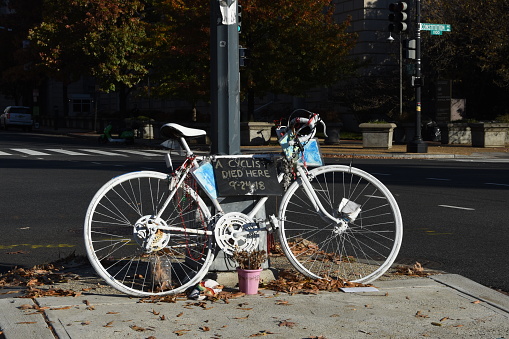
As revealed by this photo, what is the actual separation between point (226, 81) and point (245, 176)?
81cm

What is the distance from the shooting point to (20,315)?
5309 mm

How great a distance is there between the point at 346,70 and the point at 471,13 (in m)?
6.44

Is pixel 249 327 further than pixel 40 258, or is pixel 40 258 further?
pixel 40 258

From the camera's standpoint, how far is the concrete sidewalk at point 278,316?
16.4 feet

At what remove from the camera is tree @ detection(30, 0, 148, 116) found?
46.3 m

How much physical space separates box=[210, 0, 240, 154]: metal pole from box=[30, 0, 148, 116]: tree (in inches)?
1557

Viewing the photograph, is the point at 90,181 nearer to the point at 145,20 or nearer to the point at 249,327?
the point at 249,327

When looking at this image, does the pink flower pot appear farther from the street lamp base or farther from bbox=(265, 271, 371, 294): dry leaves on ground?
the street lamp base

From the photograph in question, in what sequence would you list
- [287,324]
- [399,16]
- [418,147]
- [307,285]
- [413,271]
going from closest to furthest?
[287,324] → [307,285] → [413,271] → [399,16] → [418,147]

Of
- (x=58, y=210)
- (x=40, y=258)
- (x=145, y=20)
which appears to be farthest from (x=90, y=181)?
(x=145, y=20)

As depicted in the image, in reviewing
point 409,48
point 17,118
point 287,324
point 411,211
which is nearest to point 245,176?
point 287,324

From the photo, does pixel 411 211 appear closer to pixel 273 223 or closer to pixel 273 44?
pixel 273 223

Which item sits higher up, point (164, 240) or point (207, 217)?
point (207, 217)

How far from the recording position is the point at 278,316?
538 cm
